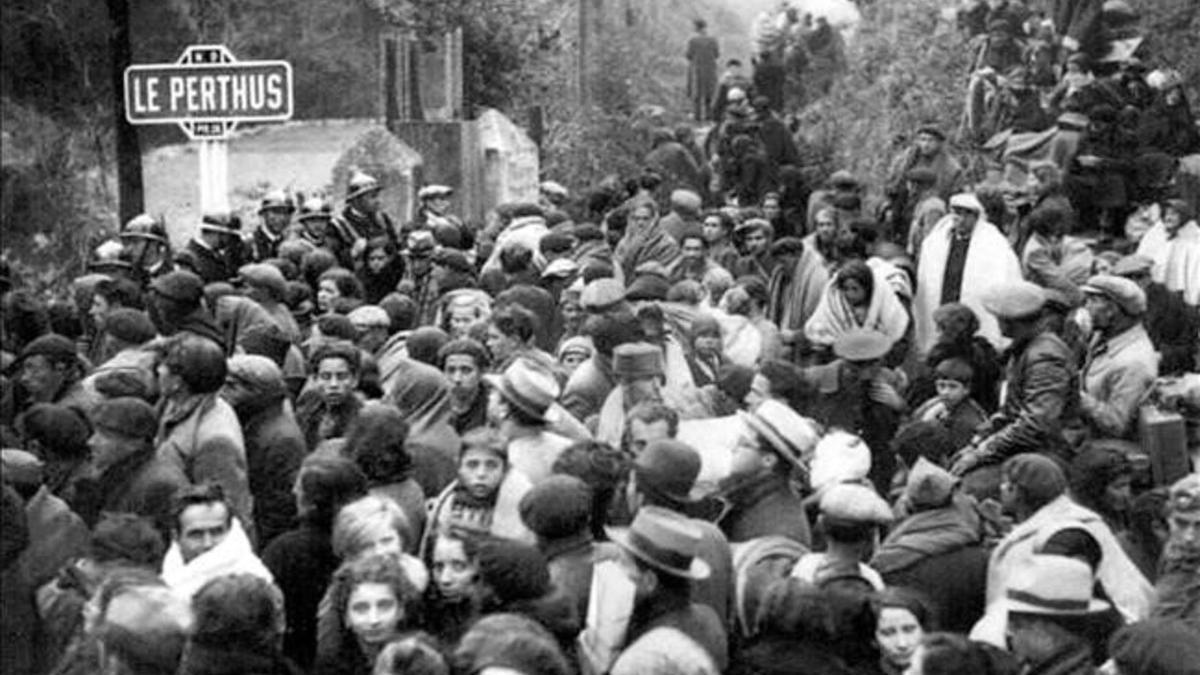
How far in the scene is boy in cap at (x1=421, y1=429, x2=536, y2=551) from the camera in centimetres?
757

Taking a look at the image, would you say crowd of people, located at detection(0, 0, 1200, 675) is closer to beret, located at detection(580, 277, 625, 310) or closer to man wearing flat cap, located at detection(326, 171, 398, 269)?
beret, located at detection(580, 277, 625, 310)

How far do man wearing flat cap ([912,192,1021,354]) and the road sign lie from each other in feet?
13.2

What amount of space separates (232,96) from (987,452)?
575 cm

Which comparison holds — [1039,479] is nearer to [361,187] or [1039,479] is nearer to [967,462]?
[967,462]

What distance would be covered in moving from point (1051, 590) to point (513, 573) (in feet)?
5.25

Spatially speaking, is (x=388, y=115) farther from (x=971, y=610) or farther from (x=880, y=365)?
(x=971, y=610)

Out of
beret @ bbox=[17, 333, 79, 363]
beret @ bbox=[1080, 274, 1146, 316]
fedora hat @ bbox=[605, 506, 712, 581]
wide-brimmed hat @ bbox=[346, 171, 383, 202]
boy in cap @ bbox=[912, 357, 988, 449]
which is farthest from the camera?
wide-brimmed hat @ bbox=[346, 171, 383, 202]

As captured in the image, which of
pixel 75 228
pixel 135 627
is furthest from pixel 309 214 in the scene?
pixel 135 627

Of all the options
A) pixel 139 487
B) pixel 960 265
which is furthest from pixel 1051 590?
pixel 960 265

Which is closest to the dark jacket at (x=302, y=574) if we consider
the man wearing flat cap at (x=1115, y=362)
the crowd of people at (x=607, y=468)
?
the crowd of people at (x=607, y=468)

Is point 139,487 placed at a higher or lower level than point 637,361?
lower

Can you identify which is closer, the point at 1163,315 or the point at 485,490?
the point at 485,490

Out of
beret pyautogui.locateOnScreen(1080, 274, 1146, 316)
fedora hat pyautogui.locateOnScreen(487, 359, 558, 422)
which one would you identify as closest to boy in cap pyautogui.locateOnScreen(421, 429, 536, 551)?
fedora hat pyautogui.locateOnScreen(487, 359, 558, 422)

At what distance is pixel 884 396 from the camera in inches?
392
